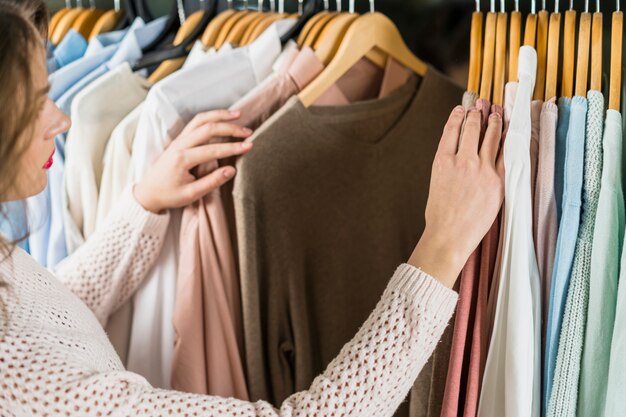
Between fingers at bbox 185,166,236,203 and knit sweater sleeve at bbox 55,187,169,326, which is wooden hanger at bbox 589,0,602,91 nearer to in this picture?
fingers at bbox 185,166,236,203

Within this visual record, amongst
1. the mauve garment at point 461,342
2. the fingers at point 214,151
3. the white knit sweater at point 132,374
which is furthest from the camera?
the fingers at point 214,151

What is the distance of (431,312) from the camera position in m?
0.90

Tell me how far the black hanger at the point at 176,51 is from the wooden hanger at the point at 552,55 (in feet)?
2.00

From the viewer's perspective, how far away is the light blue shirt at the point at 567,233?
0.91m

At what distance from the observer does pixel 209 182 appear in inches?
45.6

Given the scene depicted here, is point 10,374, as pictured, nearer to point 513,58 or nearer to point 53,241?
point 53,241

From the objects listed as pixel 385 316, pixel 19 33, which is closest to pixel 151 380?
pixel 385 316

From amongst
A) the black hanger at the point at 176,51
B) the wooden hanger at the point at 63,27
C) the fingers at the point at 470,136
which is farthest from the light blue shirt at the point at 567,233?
the wooden hanger at the point at 63,27

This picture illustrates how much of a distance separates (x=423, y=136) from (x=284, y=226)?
0.95 feet

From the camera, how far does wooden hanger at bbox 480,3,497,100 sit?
102 centimetres

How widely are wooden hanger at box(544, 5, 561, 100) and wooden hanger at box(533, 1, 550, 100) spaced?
0.05ft

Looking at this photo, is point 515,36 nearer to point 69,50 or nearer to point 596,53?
point 596,53

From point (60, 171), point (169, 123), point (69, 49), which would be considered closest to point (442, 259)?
point (169, 123)

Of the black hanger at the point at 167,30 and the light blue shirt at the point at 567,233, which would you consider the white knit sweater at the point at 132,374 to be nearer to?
the light blue shirt at the point at 567,233
